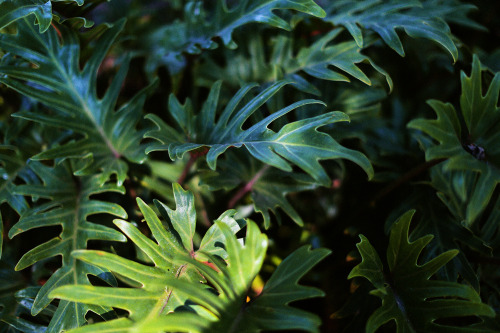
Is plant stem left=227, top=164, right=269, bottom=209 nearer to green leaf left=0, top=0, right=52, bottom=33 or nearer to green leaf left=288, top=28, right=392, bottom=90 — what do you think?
green leaf left=288, top=28, right=392, bottom=90

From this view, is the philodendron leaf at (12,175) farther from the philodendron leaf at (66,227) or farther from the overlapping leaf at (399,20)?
the overlapping leaf at (399,20)

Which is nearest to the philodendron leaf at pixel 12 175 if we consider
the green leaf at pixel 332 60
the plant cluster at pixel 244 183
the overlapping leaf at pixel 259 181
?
the plant cluster at pixel 244 183

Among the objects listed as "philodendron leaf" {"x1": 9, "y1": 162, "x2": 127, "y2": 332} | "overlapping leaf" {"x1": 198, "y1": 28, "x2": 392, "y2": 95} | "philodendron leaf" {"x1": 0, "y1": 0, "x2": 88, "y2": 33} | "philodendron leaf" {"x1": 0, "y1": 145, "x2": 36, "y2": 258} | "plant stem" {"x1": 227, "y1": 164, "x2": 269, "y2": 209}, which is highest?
"philodendron leaf" {"x1": 0, "y1": 0, "x2": 88, "y2": 33}

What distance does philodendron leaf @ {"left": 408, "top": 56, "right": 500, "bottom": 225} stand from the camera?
2.40 feet

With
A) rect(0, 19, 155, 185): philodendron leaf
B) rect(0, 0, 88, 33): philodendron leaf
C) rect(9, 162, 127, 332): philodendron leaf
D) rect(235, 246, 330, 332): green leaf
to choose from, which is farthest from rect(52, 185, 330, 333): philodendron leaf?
rect(0, 0, 88, 33): philodendron leaf

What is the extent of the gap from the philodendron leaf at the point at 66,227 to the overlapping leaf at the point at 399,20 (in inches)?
26.9

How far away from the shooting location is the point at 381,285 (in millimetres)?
713

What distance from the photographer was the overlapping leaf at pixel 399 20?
90 centimetres

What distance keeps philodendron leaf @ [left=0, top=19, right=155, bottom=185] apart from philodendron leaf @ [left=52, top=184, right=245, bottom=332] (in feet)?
0.62

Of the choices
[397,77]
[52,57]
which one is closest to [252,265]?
[52,57]

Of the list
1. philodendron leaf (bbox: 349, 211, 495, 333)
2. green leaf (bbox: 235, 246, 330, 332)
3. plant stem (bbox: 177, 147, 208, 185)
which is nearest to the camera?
green leaf (bbox: 235, 246, 330, 332)

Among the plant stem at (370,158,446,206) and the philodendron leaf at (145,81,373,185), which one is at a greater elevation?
the philodendron leaf at (145,81,373,185)

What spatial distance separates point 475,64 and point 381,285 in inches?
19.4

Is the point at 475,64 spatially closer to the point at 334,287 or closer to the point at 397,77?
the point at 334,287
